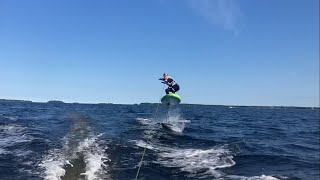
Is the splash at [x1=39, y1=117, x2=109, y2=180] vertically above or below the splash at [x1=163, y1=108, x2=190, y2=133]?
below

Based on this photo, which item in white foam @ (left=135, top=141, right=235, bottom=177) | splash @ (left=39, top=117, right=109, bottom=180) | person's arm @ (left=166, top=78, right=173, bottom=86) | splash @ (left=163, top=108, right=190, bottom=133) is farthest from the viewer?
person's arm @ (left=166, top=78, right=173, bottom=86)

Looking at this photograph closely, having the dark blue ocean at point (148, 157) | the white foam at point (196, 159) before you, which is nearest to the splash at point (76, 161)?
the dark blue ocean at point (148, 157)

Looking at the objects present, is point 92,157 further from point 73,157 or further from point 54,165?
point 54,165

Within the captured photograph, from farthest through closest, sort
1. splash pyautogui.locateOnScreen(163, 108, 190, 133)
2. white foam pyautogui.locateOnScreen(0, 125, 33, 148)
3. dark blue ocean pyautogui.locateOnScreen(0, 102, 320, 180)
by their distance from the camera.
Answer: splash pyautogui.locateOnScreen(163, 108, 190, 133)
white foam pyautogui.locateOnScreen(0, 125, 33, 148)
dark blue ocean pyautogui.locateOnScreen(0, 102, 320, 180)

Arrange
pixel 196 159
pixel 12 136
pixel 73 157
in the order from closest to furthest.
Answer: pixel 73 157 < pixel 196 159 < pixel 12 136

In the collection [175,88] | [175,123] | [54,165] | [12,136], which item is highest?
[175,88]

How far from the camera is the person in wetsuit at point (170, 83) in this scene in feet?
90.9

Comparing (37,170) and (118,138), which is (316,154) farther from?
(37,170)

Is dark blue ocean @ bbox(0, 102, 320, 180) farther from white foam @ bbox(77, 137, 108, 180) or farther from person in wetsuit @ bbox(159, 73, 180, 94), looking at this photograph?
person in wetsuit @ bbox(159, 73, 180, 94)

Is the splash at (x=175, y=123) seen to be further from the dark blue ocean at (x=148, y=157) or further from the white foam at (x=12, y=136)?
the white foam at (x=12, y=136)

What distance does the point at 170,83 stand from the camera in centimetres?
2786

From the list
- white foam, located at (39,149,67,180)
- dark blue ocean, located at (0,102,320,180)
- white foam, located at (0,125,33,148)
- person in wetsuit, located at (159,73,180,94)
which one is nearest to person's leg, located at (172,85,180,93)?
person in wetsuit, located at (159,73,180,94)

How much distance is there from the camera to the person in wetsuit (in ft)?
90.9

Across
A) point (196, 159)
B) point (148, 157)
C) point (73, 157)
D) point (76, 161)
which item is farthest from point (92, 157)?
point (196, 159)
